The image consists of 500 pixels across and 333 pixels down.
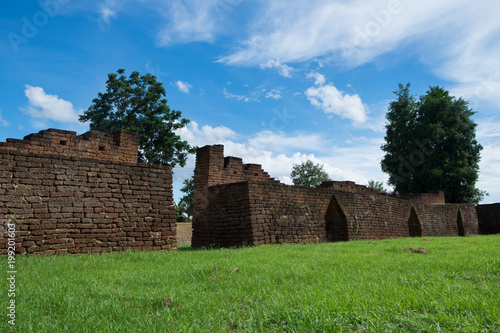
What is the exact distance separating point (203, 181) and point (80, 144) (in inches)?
171

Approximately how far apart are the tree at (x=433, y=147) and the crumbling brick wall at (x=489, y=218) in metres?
3.79

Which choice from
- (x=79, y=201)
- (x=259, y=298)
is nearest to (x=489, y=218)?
(x=79, y=201)

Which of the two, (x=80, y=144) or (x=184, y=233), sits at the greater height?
(x=80, y=144)

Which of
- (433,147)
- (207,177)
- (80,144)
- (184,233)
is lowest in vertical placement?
(184,233)

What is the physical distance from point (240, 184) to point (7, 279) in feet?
23.4

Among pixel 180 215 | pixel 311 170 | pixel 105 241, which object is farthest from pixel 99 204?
pixel 311 170

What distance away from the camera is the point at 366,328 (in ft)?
9.11

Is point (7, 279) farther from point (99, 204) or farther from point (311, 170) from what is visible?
point (311, 170)

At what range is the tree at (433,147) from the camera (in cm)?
3123

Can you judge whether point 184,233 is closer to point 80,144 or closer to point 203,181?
point 203,181

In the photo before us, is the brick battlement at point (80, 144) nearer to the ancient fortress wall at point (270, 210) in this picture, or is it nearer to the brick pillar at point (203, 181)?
the brick pillar at point (203, 181)

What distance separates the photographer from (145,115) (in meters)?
25.9

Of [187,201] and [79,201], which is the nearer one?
[79,201]

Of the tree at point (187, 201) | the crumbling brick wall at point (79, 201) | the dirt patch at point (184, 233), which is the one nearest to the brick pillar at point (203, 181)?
the crumbling brick wall at point (79, 201)
